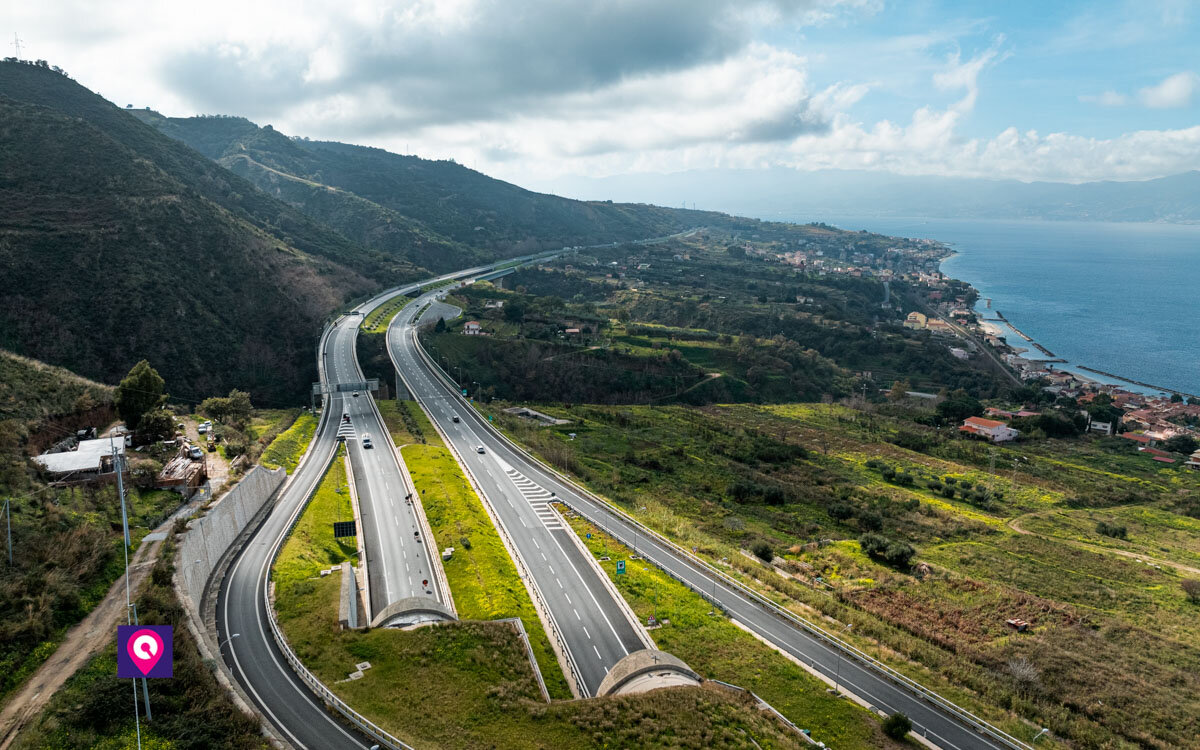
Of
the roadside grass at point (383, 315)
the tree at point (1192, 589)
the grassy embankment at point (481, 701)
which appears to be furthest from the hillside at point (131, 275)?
the tree at point (1192, 589)

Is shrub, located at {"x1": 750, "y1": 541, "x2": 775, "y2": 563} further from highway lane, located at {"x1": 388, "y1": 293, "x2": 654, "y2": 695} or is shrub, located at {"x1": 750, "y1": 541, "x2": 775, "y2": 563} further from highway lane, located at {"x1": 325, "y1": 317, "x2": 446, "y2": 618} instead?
highway lane, located at {"x1": 325, "y1": 317, "x2": 446, "y2": 618}

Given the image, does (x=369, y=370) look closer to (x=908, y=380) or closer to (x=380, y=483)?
(x=380, y=483)

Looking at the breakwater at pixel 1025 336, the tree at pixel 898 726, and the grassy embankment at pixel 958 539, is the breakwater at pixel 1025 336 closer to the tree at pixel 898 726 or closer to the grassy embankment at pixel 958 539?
the grassy embankment at pixel 958 539

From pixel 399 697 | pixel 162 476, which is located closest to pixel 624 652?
pixel 399 697

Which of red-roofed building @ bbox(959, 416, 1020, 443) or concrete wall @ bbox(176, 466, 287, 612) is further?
red-roofed building @ bbox(959, 416, 1020, 443)

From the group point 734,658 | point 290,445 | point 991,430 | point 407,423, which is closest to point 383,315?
point 407,423

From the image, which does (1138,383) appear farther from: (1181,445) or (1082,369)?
(1181,445)

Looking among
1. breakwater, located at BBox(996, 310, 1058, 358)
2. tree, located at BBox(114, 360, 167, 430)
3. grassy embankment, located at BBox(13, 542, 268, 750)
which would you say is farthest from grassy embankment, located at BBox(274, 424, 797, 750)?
breakwater, located at BBox(996, 310, 1058, 358)
